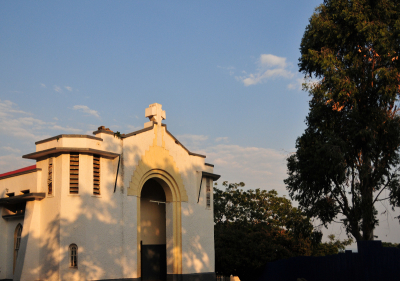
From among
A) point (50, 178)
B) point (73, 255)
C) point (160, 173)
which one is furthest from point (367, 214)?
point (50, 178)

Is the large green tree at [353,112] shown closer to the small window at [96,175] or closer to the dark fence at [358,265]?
the dark fence at [358,265]

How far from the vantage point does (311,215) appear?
27.0m

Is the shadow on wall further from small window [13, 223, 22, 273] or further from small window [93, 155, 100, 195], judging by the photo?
small window [13, 223, 22, 273]

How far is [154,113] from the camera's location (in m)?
23.7

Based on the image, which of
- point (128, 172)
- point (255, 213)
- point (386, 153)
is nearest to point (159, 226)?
point (128, 172)

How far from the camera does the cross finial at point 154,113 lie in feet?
77.9

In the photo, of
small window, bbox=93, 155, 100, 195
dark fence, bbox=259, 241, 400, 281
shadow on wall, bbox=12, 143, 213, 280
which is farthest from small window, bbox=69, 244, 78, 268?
dark fence, bbox=259, 241, 400, 281

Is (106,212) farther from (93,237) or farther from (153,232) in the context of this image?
(153,232)

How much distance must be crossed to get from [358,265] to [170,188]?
36.6 ft

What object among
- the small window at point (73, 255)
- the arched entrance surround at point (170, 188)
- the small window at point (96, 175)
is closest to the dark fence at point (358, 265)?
the arched entrance surround at point (170, 188)

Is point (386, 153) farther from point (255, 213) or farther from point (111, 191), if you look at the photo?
point (255, 213)

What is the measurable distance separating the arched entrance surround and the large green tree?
8225 mm

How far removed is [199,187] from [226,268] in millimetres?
10421

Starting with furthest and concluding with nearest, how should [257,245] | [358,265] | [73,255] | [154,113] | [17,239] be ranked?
[257,245] < [154,113] < [17,239] < [73,255] < [358,265]
